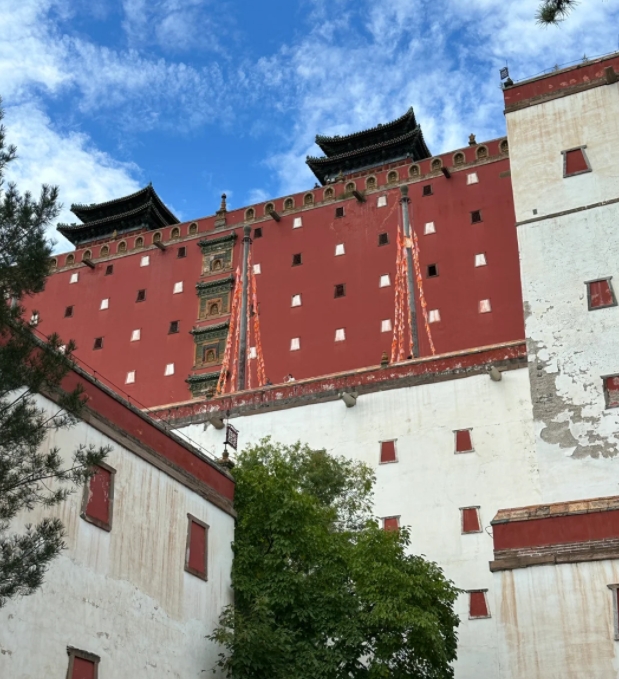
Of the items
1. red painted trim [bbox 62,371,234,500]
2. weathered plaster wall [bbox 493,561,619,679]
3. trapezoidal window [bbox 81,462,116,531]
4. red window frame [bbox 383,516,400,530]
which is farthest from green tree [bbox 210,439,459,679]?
red window frame [bbox 383,516,400,530]

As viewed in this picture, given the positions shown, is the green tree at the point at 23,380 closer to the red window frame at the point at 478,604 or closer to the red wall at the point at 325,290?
the red window frame at the point at 478,604

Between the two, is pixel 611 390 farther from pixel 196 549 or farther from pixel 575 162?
pixel 196 549

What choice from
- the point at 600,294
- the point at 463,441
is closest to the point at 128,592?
the point at 463,441

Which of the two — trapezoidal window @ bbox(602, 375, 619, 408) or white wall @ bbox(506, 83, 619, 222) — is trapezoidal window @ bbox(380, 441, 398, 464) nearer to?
trapezoidal window @ bbox(602, 375, 619, 408)

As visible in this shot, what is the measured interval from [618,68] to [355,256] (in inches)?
614

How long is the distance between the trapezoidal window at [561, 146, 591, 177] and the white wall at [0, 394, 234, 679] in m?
14.6

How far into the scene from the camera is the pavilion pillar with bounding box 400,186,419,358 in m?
37.8

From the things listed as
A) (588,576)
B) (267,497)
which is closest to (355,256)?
(267,497)

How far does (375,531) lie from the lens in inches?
822

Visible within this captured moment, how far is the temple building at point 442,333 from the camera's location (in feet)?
64.4

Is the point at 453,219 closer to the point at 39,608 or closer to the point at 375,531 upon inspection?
the point at 375,531

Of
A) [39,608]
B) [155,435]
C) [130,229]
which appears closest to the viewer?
[39,608]

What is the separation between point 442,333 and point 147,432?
21.5 m

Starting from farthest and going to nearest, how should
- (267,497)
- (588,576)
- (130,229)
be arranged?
(130,229)
(267,497)
(588,576)
